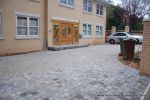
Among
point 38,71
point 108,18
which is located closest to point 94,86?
point 38,71

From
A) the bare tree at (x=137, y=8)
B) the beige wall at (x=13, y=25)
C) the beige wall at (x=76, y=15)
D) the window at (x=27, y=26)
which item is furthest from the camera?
the bare tree at (x=137, y=8)

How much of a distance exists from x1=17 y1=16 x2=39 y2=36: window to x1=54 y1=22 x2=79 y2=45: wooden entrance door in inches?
97.8

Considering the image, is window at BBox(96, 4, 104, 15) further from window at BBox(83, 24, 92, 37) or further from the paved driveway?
the paved driveway

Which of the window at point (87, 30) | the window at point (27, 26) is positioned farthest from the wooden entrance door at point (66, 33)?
the window at point (27, 26)

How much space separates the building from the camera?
1413cm

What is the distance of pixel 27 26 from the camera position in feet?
51.4

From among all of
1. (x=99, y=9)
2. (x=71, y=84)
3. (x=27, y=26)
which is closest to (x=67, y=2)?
(x=27, y=26)

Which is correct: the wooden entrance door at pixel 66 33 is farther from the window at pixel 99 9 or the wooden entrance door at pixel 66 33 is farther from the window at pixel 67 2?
the window at pixel 99 9

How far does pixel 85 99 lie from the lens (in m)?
5.47

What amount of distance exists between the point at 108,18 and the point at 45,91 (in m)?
32.9

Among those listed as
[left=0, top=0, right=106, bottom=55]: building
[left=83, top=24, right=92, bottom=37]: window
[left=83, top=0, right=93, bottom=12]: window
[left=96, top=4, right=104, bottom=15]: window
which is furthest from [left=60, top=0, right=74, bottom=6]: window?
[left=96, top=4, right=104, bottom=15]: window

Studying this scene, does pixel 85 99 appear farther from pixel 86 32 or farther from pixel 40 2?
pixel 86 32

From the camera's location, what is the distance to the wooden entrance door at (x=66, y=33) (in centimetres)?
1897

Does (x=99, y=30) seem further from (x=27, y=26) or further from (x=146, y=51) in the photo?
(x=146, y=51)
